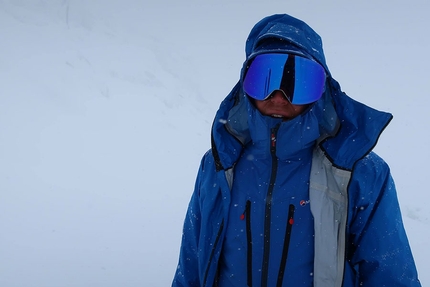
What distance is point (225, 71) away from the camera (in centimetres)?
1568

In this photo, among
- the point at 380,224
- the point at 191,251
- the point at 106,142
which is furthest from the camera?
the point at 106,142

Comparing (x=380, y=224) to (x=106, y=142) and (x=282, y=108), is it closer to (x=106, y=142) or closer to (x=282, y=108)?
(x=282, y=108)

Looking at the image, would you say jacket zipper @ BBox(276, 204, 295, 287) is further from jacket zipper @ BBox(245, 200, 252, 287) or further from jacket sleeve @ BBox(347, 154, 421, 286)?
jacket sleeve @ BBox(347, 154, 421, 286)

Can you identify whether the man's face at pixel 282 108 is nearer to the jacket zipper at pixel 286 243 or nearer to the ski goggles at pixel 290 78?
the ski goggles at pixel 290 78

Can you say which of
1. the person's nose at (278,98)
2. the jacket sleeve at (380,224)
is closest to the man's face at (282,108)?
the person's nose at (278,98)

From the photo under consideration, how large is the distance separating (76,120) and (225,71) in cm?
965

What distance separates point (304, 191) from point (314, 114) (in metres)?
0.36

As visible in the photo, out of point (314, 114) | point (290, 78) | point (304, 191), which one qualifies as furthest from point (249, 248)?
point (290, 78)

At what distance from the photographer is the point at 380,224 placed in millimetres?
1430

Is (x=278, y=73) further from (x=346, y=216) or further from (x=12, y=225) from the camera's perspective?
(x=12, y=225)

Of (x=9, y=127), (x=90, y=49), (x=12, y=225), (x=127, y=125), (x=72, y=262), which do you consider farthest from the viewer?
(x=90, y=49)

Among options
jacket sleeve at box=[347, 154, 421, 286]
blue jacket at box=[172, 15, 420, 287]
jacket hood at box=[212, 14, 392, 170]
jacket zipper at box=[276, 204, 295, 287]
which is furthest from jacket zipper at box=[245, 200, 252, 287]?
jacket sleeve at box=[347, 154, 421, 286]

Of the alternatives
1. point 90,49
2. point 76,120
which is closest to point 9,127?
point 76,120

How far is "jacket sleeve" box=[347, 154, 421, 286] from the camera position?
4.68ft
